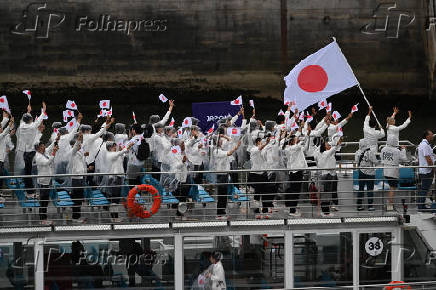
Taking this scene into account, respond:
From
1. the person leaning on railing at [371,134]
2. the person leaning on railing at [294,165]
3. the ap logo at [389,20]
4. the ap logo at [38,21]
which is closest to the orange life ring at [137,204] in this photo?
A: the person leaning on railing at [294,165]

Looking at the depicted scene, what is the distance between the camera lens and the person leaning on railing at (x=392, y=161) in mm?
15539

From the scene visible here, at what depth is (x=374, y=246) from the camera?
15375 mm

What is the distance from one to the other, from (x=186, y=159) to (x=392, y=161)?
3.48 m

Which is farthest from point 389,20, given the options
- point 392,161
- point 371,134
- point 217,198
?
point 217,198

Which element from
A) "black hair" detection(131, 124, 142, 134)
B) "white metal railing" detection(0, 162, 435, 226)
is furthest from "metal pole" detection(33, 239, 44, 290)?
"black hair" detection(131, 124, 142, 134)

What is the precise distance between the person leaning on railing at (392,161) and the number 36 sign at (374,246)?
1.81 ft

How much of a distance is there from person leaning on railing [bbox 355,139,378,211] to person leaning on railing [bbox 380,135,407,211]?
0.81ft

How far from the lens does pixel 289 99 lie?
19.3 m

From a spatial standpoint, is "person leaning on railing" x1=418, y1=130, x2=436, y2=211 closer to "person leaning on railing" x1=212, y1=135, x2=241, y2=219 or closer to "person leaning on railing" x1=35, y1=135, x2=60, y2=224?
"person leaning on railing" x1=212, y1=135, x2=241, y2=219

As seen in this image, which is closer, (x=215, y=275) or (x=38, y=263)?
(x=215, y=275)

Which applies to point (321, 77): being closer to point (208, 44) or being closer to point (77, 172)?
point (77, 172)

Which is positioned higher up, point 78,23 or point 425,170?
point 78,23

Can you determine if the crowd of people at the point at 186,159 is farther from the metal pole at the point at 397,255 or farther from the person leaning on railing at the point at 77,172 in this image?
the metal pole at the point at 397,255

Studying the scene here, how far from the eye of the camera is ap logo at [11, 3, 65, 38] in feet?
125
